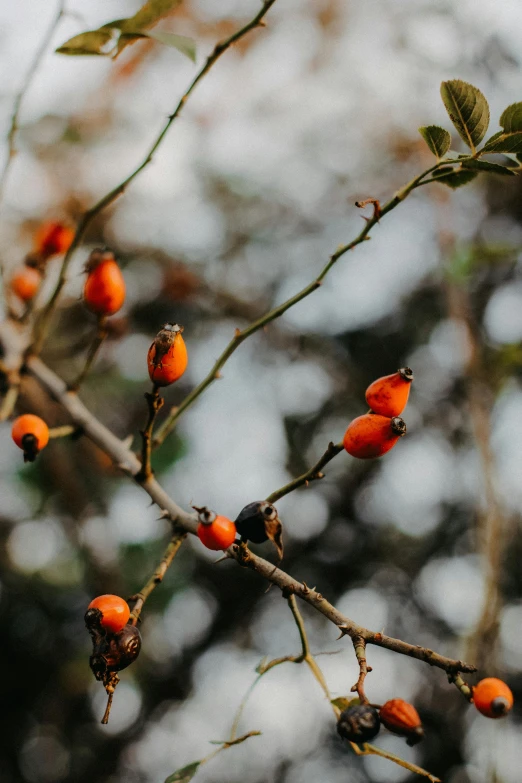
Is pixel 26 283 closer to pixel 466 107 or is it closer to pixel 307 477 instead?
pixel 307 477

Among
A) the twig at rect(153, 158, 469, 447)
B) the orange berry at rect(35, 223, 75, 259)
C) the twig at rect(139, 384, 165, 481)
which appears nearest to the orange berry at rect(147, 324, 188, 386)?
the twig at rect(139, 384, 165, 481)

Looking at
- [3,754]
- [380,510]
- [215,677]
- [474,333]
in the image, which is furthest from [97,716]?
[474,333]

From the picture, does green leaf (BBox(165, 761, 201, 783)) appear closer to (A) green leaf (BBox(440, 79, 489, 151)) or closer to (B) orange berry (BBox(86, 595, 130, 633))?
(B) orange berry (BBox(86, 595, 130, 633))

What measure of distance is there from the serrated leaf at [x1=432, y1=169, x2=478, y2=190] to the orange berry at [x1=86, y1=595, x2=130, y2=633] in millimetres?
1114

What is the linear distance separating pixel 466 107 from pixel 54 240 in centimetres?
167

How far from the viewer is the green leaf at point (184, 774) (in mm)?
1382

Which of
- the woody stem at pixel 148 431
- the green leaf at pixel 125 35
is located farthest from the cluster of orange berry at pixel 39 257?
the woody stem at pixel 148 431

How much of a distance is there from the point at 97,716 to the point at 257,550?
2.84 metres

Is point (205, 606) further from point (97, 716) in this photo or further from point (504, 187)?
point (504, 187)

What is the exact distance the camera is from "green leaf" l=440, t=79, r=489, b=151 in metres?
1.23

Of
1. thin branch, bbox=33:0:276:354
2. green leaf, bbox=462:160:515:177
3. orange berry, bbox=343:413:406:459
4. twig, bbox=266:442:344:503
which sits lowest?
twig, bbox=266:442:344:503

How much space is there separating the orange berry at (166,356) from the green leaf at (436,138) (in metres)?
0.69

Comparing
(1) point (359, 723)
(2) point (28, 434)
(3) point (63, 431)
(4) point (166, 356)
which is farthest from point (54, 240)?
(1) point (359, 723)

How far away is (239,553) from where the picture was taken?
3.74 ft
